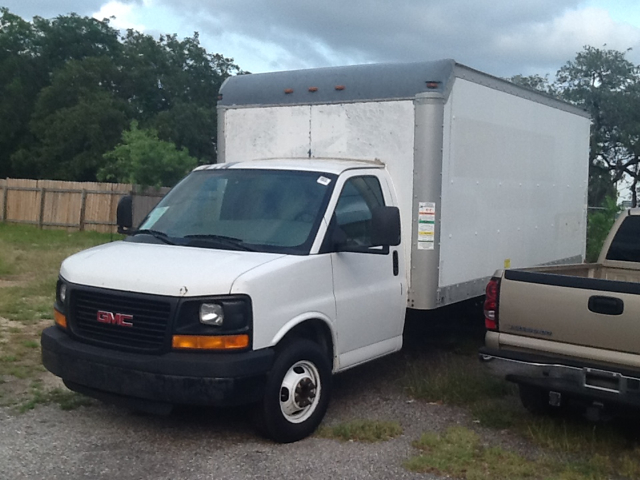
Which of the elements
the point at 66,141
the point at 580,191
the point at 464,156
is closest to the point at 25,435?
the point at 464,156

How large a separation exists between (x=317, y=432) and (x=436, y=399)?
4.59ft

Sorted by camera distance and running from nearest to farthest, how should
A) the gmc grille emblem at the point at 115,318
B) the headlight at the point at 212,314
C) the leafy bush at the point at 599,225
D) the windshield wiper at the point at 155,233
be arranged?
the headlight at the point at 212,314, the gmc grille emblem at the point at 115,318, the windshield wiper at the point at 155,233, the leafy bush at the point at 599,225

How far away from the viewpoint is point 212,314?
5.18m

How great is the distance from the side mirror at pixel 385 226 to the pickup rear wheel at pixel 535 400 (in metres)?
1.63

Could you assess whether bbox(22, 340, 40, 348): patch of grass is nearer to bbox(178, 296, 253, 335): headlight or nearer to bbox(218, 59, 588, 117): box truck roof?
bbox(218, 59, 588, 117): box truck roof

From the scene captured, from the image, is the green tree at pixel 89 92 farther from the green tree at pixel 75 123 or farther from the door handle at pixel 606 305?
the door handle at pixel 606 305

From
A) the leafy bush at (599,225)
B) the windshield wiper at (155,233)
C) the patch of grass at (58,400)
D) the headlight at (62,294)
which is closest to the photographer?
the headlight at (62,294)

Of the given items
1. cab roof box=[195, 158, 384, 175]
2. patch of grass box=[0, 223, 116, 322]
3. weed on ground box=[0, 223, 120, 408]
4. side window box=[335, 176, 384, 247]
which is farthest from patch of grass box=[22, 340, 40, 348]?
side window box=[335, 176, 384, 247]

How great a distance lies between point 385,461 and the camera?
17.5ft

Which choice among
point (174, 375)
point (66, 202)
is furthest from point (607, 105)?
point (174, 375)

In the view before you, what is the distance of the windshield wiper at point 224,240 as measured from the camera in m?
5.79

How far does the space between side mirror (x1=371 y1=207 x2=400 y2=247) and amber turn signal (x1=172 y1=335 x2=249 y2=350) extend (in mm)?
1361

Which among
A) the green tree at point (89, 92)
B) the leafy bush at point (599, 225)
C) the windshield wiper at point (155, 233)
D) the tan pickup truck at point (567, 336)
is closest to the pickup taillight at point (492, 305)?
the tan pickup truck at point (567, 336)

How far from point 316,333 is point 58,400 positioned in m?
2.36
